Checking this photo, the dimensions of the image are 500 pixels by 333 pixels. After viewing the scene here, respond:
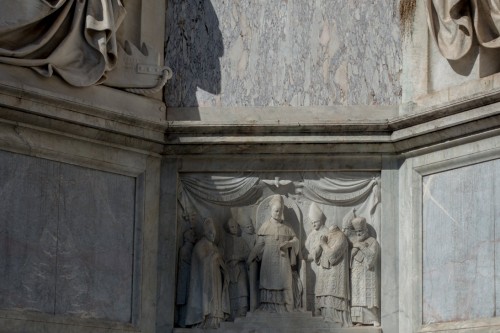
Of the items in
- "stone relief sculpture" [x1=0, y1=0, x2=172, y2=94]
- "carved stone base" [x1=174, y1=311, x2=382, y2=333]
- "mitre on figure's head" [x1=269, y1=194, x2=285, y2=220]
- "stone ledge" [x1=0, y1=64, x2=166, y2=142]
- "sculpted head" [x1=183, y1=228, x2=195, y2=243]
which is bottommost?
"carved stone base" [x1=174, y1=311, x2=382, y2=333]

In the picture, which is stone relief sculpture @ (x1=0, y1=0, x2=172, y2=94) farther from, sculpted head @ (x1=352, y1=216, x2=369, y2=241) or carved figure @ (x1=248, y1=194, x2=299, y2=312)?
sculpted head @ (x1=352, y1=216, x2=369, y2=241)

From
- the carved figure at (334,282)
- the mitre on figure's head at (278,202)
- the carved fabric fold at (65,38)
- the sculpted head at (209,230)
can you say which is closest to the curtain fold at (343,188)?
the mitre on figure's head at (278,202)

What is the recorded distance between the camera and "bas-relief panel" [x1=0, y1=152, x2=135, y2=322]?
11.3 meters

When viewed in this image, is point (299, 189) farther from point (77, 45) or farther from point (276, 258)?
point (77, 45)

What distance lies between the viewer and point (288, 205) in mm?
12297

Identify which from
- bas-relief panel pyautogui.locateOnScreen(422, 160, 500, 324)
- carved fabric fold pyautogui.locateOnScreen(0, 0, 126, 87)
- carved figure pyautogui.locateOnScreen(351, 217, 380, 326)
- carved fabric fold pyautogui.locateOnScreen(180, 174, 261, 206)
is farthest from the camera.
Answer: carved fabric fold pyautogui.locateOnScreen(180, 174, 261, 206)

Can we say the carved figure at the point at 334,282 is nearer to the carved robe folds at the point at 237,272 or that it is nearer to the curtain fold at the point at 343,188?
the curtain fold at the point at 343,188

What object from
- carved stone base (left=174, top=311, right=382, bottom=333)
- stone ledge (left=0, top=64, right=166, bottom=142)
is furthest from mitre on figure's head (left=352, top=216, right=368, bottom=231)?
stone ledge (left=0, top=64, right=166, bottom=142)

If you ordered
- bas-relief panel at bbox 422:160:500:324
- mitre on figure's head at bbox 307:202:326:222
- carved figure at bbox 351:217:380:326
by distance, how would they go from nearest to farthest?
bas-relief panel at bbox 422:160:500:324
carved figure at bbox 351:217:380:326
mitre on figure's head at bbox 307:202:326:222

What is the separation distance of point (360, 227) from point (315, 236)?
1.20 feet

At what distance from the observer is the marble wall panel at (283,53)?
1234cm

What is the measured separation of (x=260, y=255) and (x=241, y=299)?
376 mm

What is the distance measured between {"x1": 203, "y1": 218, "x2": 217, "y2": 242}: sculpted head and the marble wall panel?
967 mm

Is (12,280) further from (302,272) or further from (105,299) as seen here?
(302,272)
